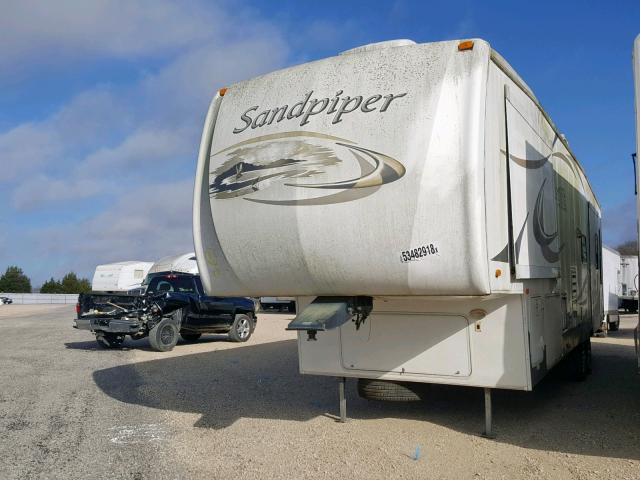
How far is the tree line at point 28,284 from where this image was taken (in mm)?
74062

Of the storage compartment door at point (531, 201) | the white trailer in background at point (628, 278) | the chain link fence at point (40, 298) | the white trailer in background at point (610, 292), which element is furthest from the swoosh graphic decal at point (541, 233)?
the chain link fence at point (40, 298)

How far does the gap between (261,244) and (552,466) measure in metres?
3.19

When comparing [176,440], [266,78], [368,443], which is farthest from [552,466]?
[266,78]

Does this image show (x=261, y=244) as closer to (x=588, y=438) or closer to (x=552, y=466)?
(x=552, y=466)

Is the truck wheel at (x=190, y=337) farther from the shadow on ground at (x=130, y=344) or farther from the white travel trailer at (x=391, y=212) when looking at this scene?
the white travel trailer at (x=391, y=212)

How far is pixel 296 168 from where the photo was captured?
18.7 ft

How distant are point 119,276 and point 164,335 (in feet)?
57.6

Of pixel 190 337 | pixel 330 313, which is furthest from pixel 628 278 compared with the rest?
pixel 330 313

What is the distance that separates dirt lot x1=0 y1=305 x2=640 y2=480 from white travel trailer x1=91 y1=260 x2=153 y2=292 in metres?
20.1

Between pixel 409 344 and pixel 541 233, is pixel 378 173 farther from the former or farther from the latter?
pixel 541 233

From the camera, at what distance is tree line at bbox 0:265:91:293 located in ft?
243

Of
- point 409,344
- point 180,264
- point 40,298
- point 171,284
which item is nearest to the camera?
point 409,344

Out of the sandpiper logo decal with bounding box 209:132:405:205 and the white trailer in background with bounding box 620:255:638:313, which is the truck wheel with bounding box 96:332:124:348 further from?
the white trailer in background with bounding box 620:255:638:313

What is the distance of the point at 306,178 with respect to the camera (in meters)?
5.65
